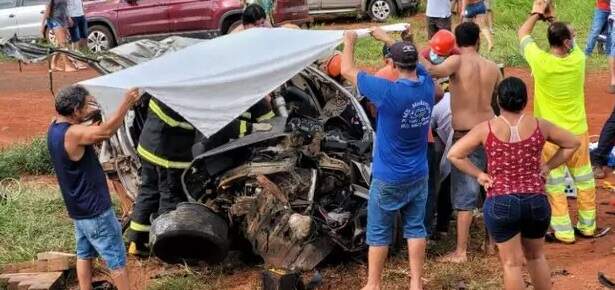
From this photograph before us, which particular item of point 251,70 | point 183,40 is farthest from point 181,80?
point 183,40

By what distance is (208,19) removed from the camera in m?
17.7

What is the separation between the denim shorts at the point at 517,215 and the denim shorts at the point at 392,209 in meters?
0.70

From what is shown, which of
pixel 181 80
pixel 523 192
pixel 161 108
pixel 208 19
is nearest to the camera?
pixel 523 192

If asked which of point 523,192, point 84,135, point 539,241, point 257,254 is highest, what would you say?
point 84,135

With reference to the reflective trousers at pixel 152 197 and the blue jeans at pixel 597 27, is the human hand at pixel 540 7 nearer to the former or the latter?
the reflective trousers at pixel 152 197

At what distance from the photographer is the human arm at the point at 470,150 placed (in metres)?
5.40

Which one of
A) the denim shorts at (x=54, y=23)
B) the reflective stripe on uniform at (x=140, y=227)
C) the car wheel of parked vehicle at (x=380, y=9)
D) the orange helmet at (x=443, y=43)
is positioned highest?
the orange helmet at (x=443, y=43)

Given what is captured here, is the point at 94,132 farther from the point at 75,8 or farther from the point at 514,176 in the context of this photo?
the point at 75,8

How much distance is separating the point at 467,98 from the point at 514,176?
148 centimetres

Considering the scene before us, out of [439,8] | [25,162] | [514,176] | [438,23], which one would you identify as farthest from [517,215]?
[438,23]

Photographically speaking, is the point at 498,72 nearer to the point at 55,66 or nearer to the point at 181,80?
the point at 181,80

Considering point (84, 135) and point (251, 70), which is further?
point (251, 70)

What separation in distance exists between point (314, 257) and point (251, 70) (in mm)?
1495

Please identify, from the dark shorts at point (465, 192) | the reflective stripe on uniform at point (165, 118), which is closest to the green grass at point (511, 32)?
the dark shorts at point (465, 192)
